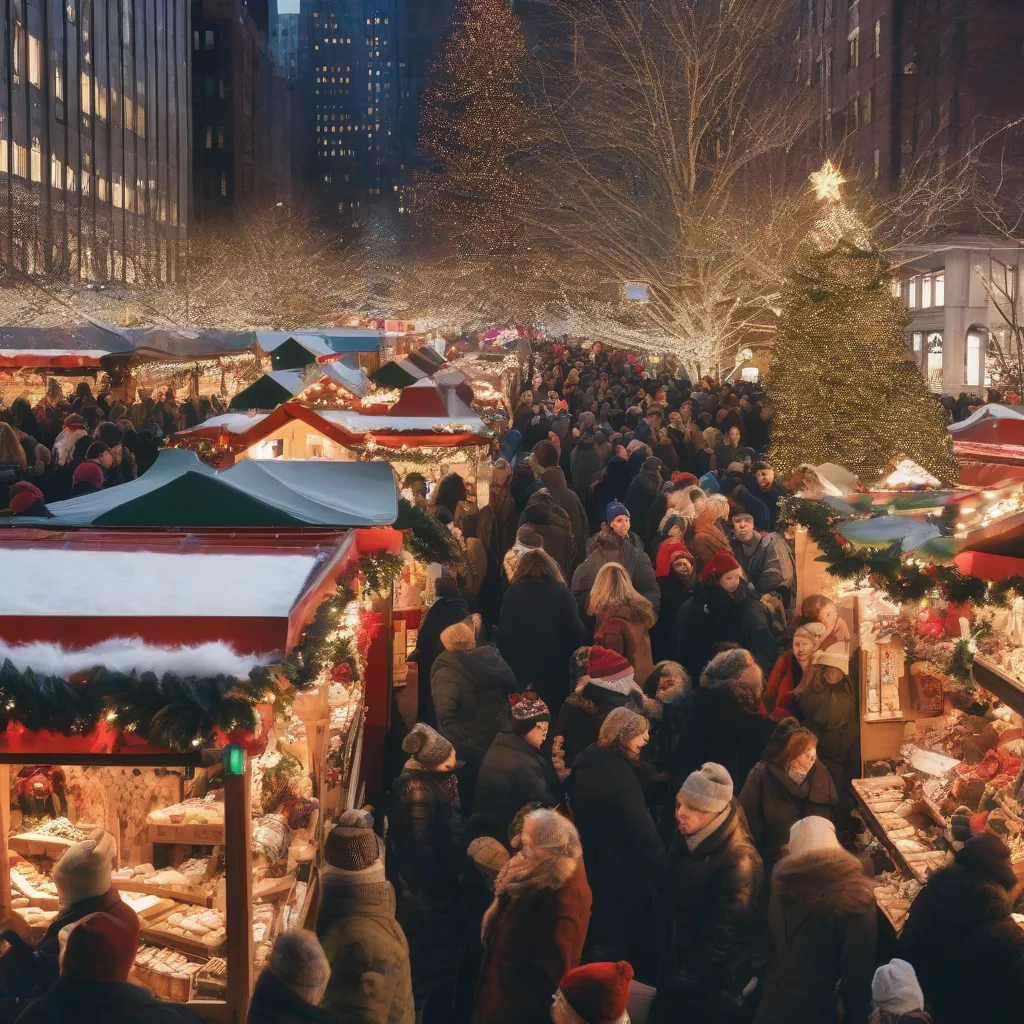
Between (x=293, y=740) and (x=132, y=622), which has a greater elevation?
(x=132, y=622)

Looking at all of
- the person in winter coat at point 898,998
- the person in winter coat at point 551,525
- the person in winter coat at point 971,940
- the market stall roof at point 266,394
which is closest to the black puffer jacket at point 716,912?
the person in winter coat at point 971,940

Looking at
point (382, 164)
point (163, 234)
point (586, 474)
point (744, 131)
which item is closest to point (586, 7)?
point (744, 131)

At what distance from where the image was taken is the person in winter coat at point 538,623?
8.65 metres

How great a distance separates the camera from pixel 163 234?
228ft

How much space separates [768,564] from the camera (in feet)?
32.6

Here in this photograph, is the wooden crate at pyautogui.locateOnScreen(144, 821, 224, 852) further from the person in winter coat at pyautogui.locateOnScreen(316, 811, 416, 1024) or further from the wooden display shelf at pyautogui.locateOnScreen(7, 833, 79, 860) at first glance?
the person in winter coat at pyautogui.locateOnScreen(316, 811, 416, 1024)

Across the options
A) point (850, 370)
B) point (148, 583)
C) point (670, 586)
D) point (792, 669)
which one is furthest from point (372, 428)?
point (148, 583)

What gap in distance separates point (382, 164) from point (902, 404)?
166562mm

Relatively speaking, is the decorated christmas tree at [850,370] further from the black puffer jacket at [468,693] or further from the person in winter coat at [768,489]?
the black puffer jacket at [468,693]

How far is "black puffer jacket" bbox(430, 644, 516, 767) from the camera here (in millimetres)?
7227

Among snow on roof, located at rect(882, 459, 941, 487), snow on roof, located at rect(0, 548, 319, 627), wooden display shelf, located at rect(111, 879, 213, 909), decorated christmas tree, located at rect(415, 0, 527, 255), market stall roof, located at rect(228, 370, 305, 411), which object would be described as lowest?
wooden display shelf, located at rect(111, 879, 213, 909)

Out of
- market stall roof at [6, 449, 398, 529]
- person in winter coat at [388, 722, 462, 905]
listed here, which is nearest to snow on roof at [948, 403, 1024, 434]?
market stall roof at [6, 449, 398, 529]

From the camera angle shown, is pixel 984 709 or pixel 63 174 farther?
pixel 63 174

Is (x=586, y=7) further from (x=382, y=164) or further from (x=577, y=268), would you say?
(x=382, y=164)
